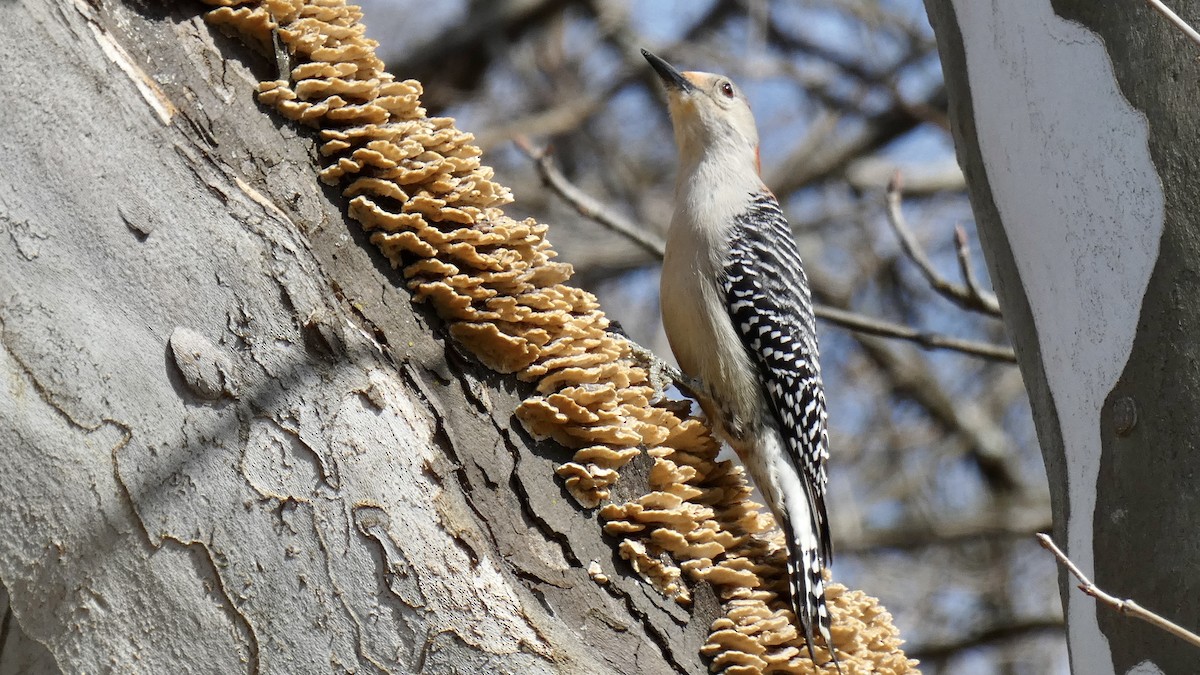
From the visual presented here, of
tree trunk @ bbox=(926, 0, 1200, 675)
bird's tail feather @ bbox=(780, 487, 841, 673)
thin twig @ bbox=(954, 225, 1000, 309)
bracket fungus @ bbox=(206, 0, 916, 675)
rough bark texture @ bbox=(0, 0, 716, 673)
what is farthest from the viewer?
thin twig @ bbox=(954, 225, 1000, 309)

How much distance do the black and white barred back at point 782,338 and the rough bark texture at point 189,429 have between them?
5.94 ft

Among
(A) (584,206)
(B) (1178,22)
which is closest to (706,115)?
(A) (584,206)

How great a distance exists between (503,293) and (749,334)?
1.90 metres

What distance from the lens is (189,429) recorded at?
1.78m

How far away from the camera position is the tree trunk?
1930 millimetres

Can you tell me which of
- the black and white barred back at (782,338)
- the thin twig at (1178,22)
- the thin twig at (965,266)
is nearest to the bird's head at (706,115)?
the black and white barred back at (782,338)

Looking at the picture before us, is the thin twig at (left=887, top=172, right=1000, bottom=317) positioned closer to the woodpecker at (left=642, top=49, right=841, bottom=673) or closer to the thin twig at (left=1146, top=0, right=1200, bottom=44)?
the woodpecker at (left=642, top=49, right=841, bottom=673)

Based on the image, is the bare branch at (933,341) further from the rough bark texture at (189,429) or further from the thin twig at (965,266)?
the rough bark texture at (189,429)

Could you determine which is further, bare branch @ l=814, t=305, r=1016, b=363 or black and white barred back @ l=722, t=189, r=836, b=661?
bare branch @ l=814, t=305, r=1016, b=363

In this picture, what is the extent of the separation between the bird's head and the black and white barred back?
1.16 ft

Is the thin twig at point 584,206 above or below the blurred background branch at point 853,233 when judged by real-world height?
below

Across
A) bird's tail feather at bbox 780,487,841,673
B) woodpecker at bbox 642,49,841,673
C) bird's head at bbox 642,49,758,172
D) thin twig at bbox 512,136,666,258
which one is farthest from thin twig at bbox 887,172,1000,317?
bird's tail feather at bbox 780,487,841,673

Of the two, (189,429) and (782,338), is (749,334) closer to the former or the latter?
(782,338)

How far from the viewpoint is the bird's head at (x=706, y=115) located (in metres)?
4.55
